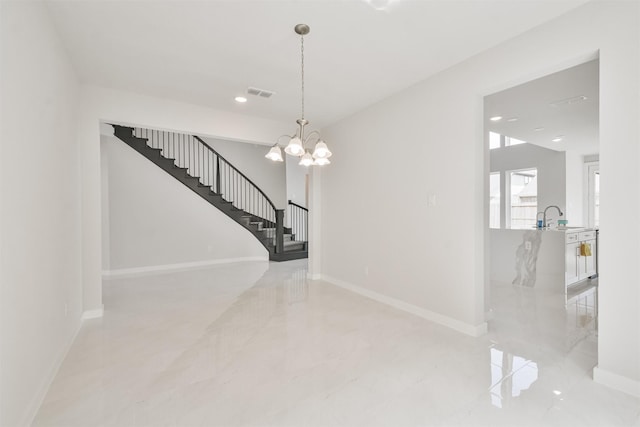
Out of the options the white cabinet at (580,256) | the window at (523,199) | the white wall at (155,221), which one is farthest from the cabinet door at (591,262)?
the white wall at (155,221)

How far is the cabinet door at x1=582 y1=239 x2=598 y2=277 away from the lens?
17.7ft

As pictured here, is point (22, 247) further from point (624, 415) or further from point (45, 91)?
point (624, 415)

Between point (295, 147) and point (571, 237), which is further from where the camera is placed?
point (571, 237)

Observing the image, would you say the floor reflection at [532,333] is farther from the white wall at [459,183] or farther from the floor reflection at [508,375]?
the white wall at [459,183]

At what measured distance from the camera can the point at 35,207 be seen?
6.85 feet

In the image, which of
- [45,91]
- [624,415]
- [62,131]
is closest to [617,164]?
[624,415]

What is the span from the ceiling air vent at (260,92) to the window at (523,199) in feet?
22.8

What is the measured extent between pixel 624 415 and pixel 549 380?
0.43m

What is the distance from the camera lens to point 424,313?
373 cm

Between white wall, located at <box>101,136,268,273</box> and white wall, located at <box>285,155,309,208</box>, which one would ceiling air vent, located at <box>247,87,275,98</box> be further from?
white wall, located at <box>285,155,309,208</box>

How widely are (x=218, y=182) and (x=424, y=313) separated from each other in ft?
19.6

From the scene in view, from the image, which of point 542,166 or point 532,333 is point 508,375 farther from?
point 542,166

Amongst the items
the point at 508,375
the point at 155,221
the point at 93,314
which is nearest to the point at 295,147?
the point at 508,375

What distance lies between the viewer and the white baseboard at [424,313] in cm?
323
